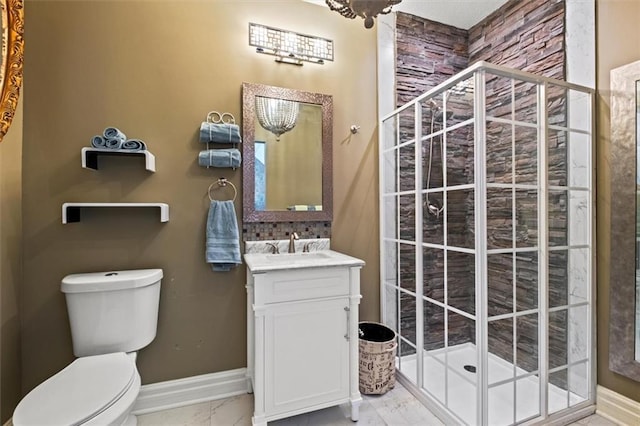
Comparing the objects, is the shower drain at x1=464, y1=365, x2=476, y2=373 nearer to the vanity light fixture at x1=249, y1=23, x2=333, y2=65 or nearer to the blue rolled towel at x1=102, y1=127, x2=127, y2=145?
the vanity light fixture at x1=249, y1=23, x2=333, y2=65

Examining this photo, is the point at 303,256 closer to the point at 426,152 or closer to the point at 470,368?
the point at 426,152

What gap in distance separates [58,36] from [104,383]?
1.84m

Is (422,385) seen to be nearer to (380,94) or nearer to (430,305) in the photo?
(430,305)

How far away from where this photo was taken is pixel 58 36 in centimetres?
162

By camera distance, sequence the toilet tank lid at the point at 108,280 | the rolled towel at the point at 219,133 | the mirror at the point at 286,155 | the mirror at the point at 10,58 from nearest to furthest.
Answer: the mirror at the point at 10,58
the toilet tank lid at the point at 108,280
the rolled towel at the point at 219,133
the mirror at the point at 286,155

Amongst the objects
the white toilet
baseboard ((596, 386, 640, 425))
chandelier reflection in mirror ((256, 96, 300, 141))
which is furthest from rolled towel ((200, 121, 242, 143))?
baseboard ((596, 386, 640, 425))

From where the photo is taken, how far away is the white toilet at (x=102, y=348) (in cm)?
108

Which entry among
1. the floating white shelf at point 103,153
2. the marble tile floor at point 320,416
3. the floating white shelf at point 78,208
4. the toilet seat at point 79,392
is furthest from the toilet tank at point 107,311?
the floating white shelf at point 103,153

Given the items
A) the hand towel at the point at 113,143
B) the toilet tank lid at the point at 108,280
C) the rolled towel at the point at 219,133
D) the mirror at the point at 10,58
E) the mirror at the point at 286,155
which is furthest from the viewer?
the mirror at the point at 286,155

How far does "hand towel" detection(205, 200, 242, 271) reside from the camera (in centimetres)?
178

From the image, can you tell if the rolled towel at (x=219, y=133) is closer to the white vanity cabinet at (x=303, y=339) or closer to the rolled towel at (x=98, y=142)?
the rolled towel at (x=98, y=142)

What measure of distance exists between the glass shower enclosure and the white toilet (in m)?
1.59

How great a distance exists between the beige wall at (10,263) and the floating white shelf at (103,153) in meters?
0.32

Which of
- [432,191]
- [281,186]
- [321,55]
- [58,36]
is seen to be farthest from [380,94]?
[58,36]
